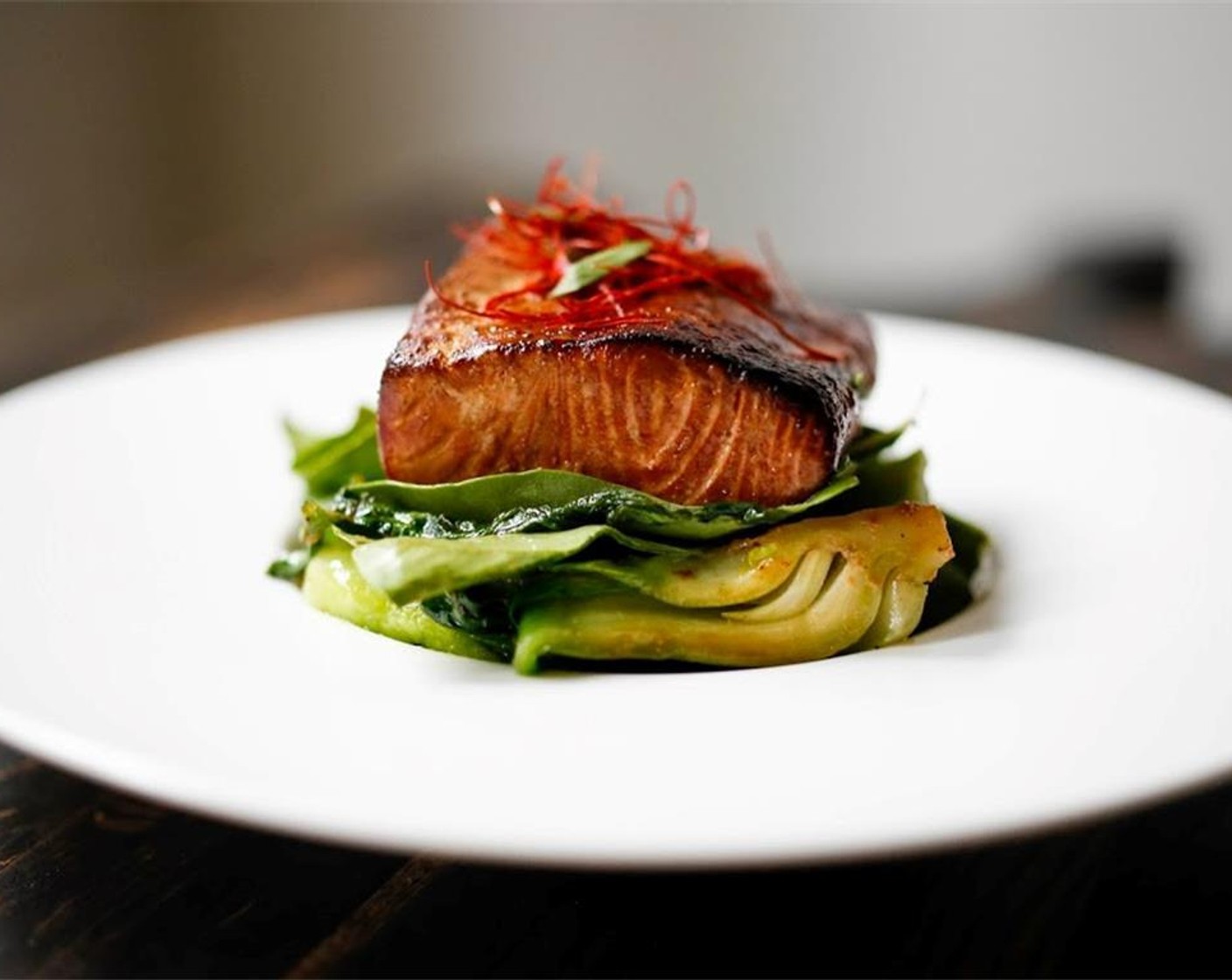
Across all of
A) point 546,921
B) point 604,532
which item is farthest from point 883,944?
point 604,532

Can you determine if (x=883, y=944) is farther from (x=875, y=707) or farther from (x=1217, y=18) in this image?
(x=1217, y=18)

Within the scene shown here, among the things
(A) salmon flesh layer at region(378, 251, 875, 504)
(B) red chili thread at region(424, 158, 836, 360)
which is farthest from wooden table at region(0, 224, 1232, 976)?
(B) red chili thread at region(424, 158, 836, 360)

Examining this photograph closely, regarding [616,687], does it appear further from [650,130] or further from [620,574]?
[650,130]

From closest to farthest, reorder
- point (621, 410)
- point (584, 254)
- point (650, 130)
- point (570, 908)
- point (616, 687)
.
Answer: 1. point (570, 908)
2. point (616, 687)
3. point (621, 410)
4. point (584, 254)
5. point (650, 130)

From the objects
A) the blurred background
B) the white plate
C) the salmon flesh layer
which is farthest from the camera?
the blurred background

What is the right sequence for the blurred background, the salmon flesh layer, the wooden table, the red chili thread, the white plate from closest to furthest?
the white plate
the wooden table
the salmon flesh layer
the red chili thread
the blurred background

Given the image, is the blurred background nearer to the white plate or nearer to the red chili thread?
the red chili thread

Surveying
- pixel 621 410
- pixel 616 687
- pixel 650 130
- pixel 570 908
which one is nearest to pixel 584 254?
pixel 621 410
